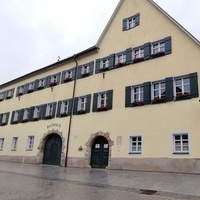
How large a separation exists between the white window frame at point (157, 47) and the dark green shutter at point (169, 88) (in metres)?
2.53

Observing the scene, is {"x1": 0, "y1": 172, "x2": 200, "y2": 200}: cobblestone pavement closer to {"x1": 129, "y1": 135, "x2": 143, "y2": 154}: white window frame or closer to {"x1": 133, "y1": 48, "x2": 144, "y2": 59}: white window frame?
{"x1": 129, "y1": 135, "x2": 143, "y2": 154}: white window frame

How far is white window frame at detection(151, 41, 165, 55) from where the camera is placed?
17.2 metres

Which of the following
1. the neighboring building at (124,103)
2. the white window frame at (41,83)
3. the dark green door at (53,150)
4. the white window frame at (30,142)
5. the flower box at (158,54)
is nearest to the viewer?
the neighboring building at (124,103)

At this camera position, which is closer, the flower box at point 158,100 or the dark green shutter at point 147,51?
the flower box at point 158,100

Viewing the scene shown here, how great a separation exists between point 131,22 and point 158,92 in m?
6.72

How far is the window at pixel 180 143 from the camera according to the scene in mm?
14328

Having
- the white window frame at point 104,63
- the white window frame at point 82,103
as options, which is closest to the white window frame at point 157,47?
the white window frame at point 104,63

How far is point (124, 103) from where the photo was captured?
17.7m

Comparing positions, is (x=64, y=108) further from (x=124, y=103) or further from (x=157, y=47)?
(x=157, y=47)

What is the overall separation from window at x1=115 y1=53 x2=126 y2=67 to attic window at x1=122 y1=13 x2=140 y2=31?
85.5 inches

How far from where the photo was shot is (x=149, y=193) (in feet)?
28.9

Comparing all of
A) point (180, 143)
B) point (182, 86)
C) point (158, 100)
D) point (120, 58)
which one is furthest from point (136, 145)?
point (120, 58)

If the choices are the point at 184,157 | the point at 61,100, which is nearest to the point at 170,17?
the point at 184,157

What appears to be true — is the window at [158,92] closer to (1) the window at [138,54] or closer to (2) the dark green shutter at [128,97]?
(2) the dark green shutter at [128,97]
